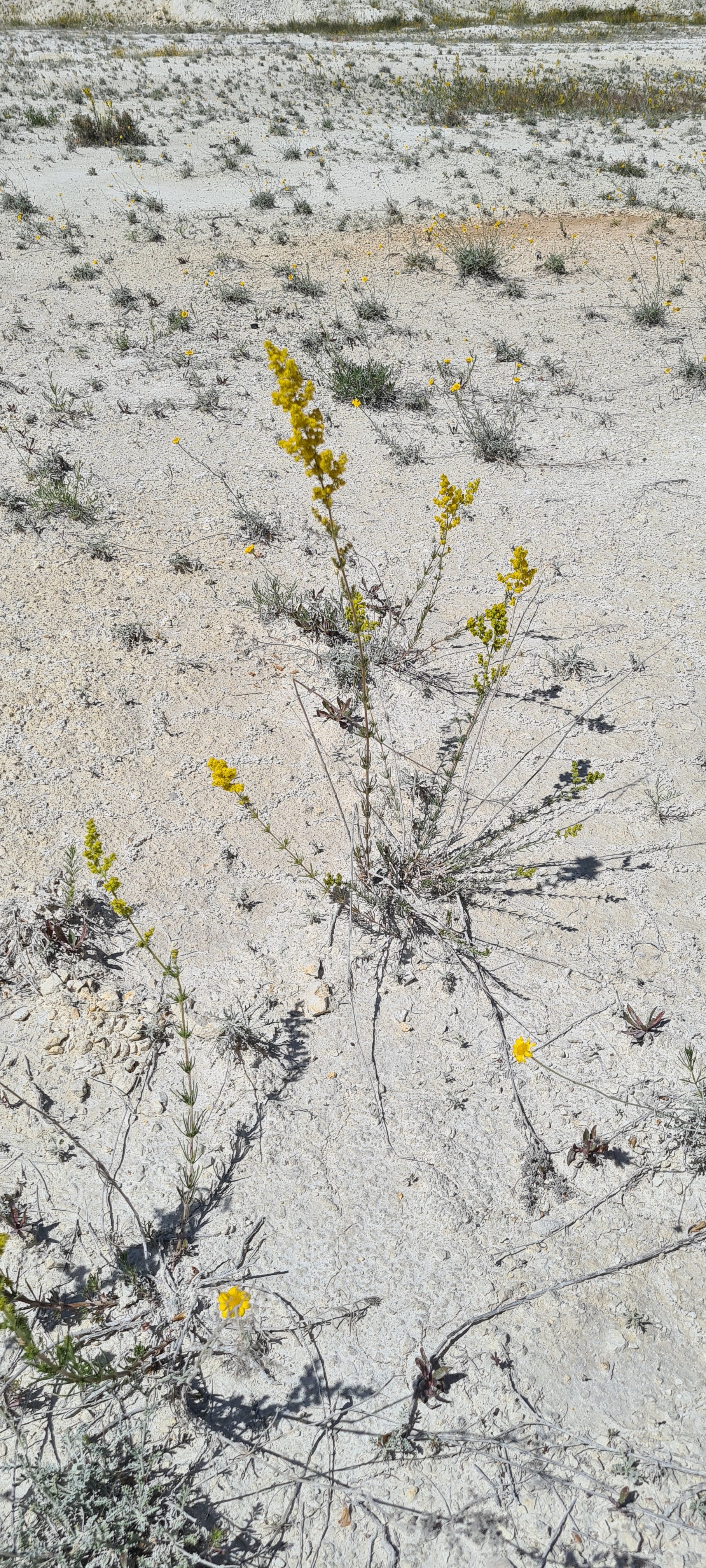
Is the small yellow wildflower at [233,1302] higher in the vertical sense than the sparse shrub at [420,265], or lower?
lower

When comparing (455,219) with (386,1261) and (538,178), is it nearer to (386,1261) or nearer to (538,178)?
(538,178)

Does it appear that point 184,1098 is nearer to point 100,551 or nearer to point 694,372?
point 100,551

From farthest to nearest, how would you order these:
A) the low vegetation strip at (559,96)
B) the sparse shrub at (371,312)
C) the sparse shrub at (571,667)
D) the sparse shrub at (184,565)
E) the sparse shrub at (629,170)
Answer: the low vegetation strip at (559,96), the sparse shrub at (629,170), the sparse shrub at (371,312), the sparse shrub at (184,565), the sparse shrub at (571,667)

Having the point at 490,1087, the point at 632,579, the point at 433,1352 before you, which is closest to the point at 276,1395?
the point at 433,1352

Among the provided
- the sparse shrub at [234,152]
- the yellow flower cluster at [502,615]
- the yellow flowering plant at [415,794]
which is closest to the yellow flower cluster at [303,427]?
the yellow flowering plant at [415,794]

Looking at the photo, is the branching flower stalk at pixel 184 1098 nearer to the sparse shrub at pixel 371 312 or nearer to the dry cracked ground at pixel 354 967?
the dry cracked ground at pixel 354 967

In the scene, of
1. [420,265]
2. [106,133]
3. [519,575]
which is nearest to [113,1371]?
[519,575]
